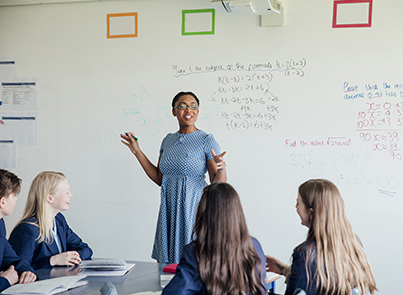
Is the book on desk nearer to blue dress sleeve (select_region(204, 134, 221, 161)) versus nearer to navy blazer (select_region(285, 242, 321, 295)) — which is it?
navy blazer (select_region(285, 242, 321, 295))

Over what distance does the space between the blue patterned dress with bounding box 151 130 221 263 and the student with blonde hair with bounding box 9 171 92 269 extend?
566 millimetres

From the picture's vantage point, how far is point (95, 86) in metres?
4.90

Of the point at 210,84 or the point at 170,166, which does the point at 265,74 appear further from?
the point at 170,166

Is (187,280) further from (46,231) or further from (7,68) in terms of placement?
(7,68)

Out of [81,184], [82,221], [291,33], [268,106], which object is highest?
[291,33]

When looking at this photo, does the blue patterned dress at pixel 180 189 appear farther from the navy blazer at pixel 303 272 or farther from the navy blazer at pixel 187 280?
the navy blazer at pixel 187 280

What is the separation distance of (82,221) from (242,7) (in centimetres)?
240

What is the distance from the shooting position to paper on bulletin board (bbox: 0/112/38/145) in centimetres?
509

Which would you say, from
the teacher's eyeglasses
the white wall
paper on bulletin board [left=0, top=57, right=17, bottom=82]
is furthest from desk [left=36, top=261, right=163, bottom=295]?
paper on bulletin board [left=0, top=57, right=17, bottom=82]

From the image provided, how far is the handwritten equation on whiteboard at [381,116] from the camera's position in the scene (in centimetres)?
413

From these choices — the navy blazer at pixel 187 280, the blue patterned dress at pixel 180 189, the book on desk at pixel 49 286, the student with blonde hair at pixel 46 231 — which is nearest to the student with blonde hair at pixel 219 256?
the navy blazer at pixel 187 280

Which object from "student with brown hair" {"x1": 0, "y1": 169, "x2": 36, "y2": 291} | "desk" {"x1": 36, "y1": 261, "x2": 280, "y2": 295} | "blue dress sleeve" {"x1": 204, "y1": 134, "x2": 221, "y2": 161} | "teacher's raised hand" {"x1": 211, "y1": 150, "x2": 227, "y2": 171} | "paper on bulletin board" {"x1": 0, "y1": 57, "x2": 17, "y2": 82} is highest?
"paper on bulletin board" {"x1": 0, "y1": 57, "x2": 17, "y2": 82}

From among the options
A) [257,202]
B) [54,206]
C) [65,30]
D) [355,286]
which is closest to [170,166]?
[54,206]

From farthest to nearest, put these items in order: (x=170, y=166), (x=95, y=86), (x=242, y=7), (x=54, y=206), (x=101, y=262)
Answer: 1. (x=95, y=86)
2. (x=242, y=7)
3. (x=170, y=166)
4. (x=54, y=206)
5. (x=101, y=262)
